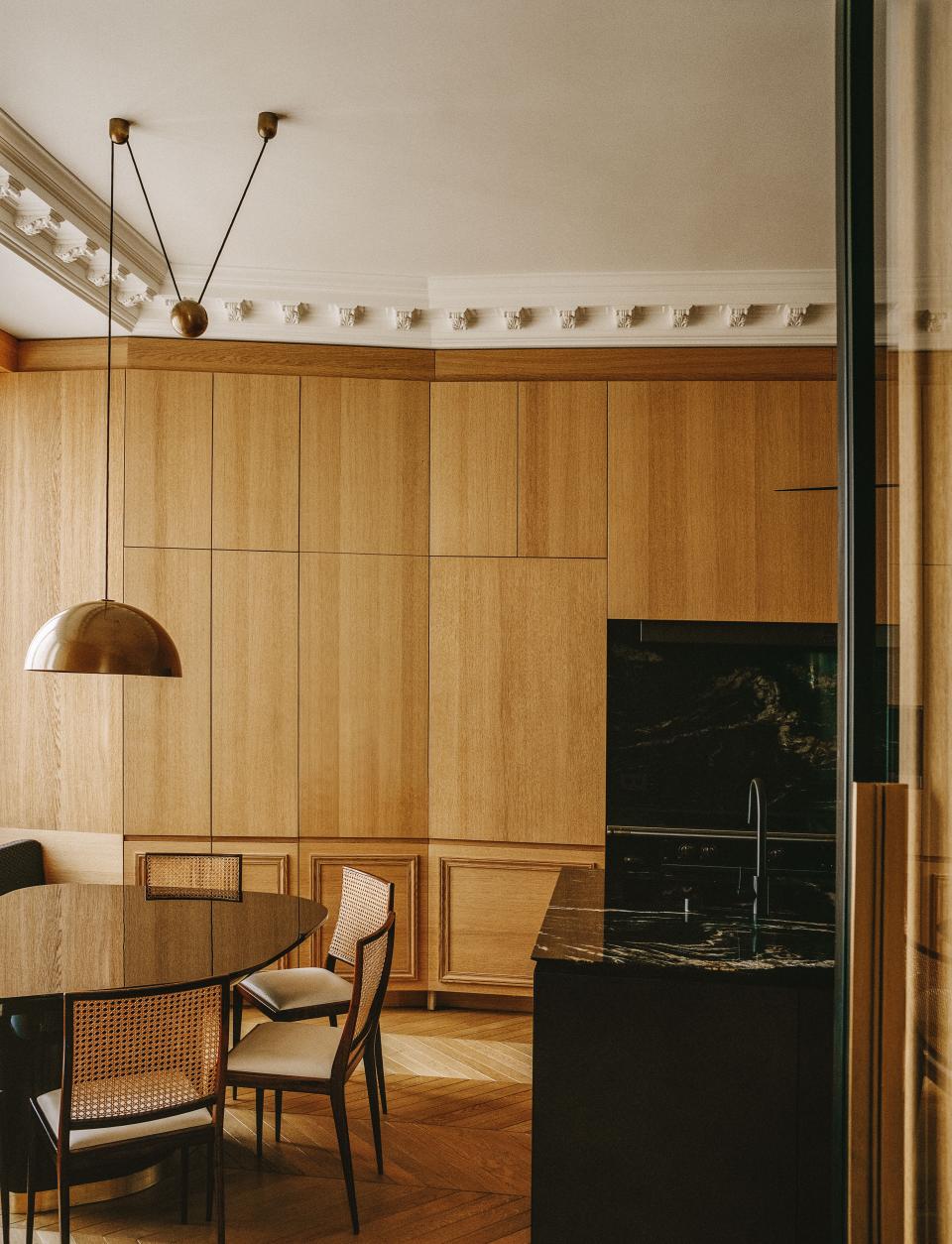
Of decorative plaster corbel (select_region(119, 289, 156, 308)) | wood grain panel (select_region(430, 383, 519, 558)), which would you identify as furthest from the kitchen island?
decorative plaster corbel (select_region(119, 289, 156, 308))

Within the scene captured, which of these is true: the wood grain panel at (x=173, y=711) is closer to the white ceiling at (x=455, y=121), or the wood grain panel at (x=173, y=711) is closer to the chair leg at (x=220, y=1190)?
the white ceiling at (x=455, y=121)

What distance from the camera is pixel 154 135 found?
3186 mm

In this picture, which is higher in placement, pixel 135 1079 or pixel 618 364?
pixel 618 364

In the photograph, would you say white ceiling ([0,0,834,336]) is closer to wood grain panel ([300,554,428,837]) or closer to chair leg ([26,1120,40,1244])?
wood grain panel ([300,554,428,837])

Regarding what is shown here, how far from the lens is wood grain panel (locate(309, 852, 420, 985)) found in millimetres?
4559

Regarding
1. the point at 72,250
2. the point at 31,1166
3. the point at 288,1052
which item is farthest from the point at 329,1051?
the point at 72,250

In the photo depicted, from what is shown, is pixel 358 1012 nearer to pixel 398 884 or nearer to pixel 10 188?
pixel 398 884

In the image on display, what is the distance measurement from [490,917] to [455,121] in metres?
3.32

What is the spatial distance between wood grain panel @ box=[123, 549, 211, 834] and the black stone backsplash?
6.37ft

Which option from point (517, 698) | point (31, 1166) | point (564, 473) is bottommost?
point (31, 1166)

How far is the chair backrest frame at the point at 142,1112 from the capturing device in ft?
7.23

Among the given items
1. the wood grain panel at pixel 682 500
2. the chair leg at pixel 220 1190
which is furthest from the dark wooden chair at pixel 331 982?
the wood grain panel at pixel 682 500

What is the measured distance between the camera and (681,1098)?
2.18 meters

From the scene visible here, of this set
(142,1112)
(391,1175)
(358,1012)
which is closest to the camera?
(142,1112)
